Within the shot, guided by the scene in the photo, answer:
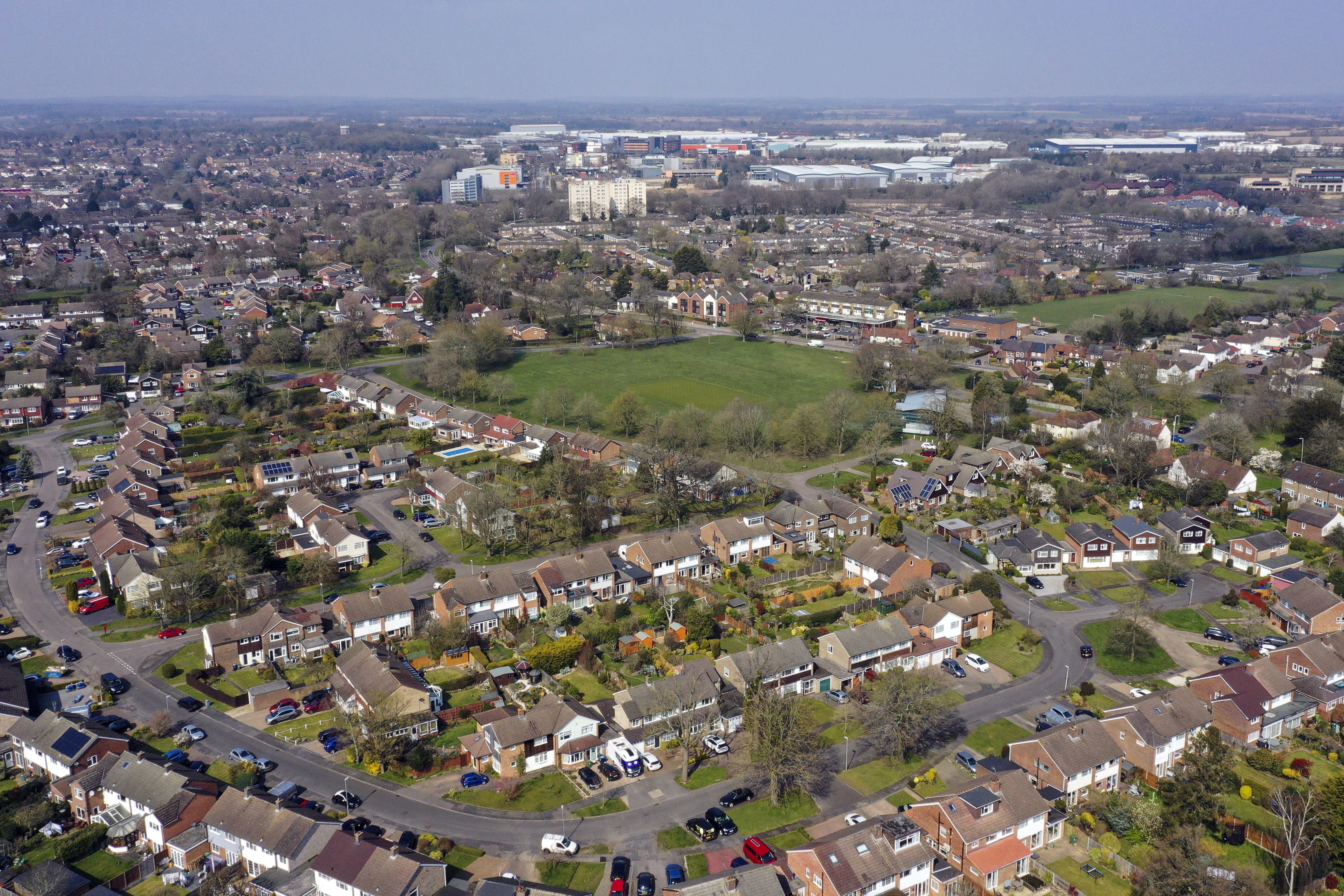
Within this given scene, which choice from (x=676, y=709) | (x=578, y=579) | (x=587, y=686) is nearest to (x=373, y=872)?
(x=676, y=709)

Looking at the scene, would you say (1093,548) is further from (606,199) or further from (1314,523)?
(606,199)

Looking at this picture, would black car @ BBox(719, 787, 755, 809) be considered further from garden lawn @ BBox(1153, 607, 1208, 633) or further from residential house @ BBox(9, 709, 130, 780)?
garden lawn @ BBox(1153, 607, 1208, 633)

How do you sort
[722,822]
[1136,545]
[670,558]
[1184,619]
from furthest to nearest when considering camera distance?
[1136,545] → [670,558] → [1184,619] → [722,822]

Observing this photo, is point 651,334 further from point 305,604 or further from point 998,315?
point 305,604

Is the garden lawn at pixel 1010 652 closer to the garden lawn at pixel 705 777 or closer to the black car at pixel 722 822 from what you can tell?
the garden lawn at pixel 705 777

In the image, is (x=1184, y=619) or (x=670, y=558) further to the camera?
(x=670, y=558)

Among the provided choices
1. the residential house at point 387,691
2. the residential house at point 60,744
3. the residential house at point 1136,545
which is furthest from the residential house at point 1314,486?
the residential house at point 60,744

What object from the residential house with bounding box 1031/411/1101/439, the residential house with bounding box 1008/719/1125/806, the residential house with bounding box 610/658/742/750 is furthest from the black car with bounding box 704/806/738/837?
the residential house with bounding box 1031/411/1101/439
